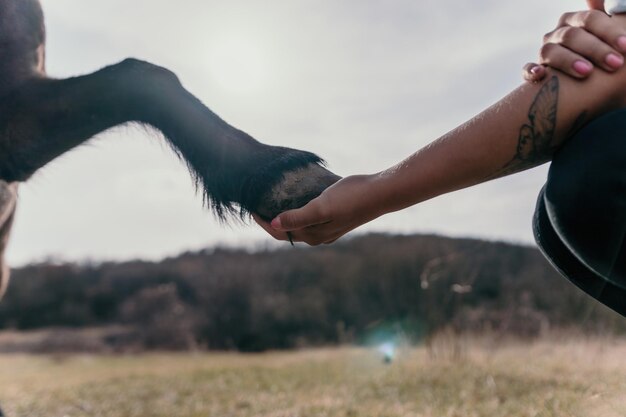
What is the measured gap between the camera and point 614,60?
141 cm

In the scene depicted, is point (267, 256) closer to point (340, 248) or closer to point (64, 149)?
point (340, 248)

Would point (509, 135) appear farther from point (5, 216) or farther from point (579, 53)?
point (5, 216)

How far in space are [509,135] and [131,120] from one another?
1.33 m

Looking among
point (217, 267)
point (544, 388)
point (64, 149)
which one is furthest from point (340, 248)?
point (64, 149)

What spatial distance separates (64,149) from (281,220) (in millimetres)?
1042

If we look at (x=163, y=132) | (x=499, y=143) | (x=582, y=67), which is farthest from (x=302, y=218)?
(x=582, y=67)

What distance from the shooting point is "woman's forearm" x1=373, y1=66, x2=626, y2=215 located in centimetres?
149

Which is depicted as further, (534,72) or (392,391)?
(392,391)

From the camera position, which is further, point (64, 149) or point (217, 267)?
point (217, 267)

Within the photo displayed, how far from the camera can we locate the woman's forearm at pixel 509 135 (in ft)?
4.90

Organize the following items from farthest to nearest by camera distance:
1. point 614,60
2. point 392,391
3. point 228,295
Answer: point 228,295, point 392,391, point 614,60

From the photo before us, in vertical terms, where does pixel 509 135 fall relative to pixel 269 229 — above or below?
above

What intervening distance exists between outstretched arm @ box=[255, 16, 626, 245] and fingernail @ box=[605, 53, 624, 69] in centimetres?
4

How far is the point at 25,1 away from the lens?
100 inches
